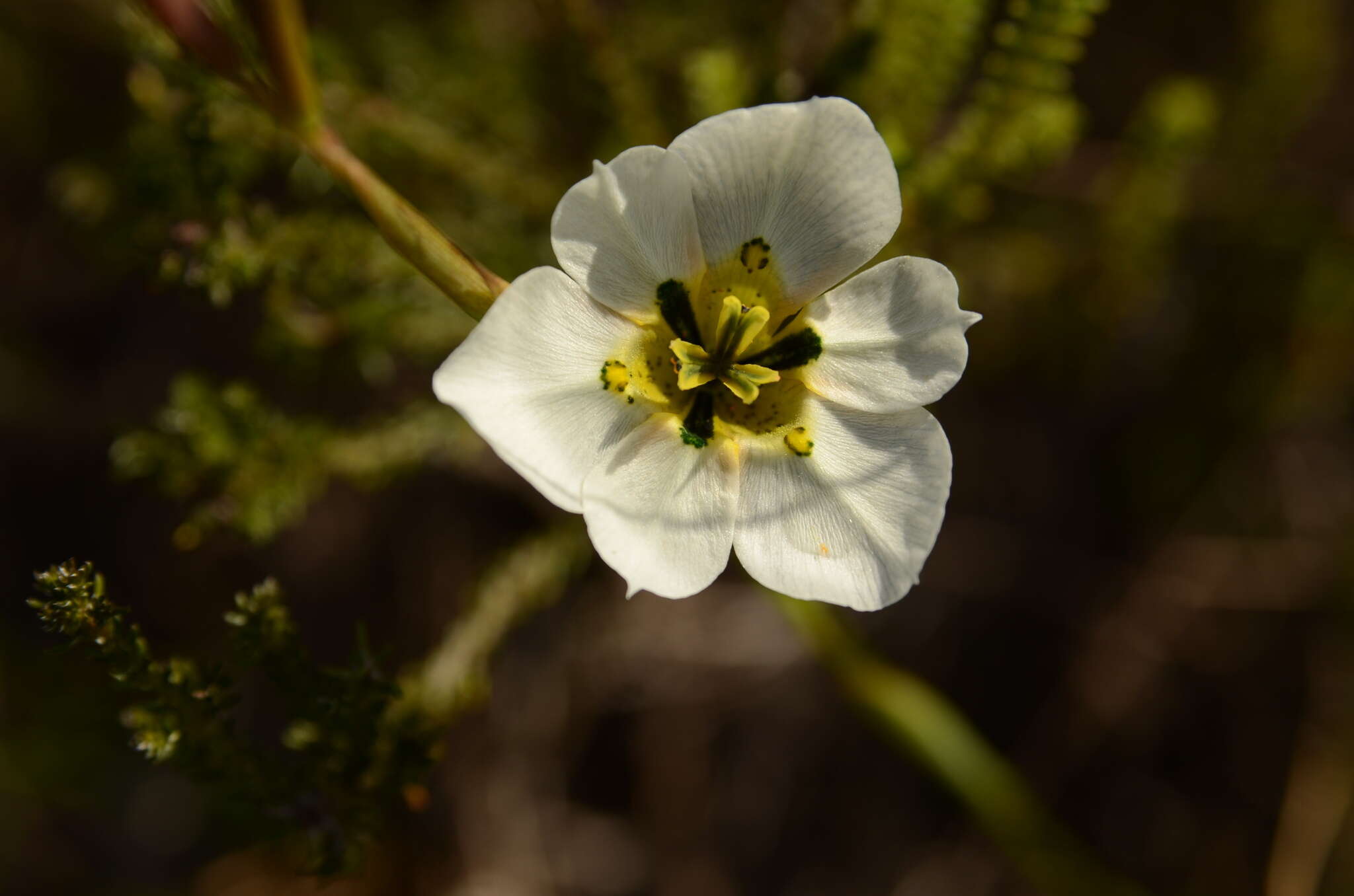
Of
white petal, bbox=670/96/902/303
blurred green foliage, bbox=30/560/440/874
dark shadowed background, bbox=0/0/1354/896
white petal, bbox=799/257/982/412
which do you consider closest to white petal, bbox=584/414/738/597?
white petal, bbox=799/257/982/412

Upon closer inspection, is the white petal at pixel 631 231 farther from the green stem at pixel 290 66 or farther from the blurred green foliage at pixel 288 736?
the blurred green foliage at pixel 288 736

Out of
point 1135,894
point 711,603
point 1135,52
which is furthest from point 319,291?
point 1135,52

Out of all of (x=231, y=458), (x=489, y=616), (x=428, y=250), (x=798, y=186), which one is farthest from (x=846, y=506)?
(x=231, y=458)

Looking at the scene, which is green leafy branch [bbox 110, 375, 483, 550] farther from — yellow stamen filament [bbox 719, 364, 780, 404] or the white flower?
yellow stamen filament [bbox 719, 364, 780, 404]

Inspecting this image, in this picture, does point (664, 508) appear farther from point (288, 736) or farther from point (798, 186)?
point (288, 736)

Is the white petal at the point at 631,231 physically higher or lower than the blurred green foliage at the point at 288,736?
higher

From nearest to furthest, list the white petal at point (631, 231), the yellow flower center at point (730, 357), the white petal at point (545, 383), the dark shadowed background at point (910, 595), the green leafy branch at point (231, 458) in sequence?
1. the white petal at point (545, 383)
2. the white petal at point (631, 231)
3. the yellow flower center at point (730, 357)
4. the green leafy branch at point (231, 458)
5. the dark shadowed background at point (910, 595)

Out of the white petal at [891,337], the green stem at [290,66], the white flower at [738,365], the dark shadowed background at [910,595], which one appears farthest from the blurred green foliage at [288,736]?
the dark shadowed background at [910,595]
